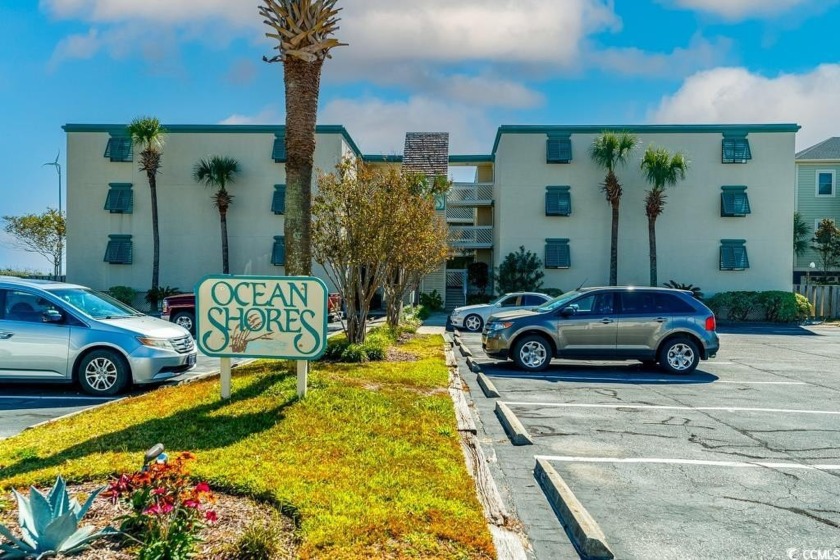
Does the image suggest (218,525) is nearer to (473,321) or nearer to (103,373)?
(103,373)

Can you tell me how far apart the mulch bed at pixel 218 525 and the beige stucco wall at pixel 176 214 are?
84.9 feet

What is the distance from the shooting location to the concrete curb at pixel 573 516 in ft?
12.6

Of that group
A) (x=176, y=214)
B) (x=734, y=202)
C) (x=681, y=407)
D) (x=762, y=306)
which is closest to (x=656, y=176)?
(x=734, y=202)

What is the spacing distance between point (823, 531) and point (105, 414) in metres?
7.33

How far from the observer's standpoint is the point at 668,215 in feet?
97.1

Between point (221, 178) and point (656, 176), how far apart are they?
20690 mm

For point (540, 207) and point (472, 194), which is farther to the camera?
point (472, 194)

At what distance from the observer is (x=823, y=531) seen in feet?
14.0

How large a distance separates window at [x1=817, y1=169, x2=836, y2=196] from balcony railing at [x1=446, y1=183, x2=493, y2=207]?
20.7m

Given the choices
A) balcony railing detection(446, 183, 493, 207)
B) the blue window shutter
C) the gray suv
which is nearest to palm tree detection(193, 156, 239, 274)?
the blue window shutter

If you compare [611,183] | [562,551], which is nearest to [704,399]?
[562,551]

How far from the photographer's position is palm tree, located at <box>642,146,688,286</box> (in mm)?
27578

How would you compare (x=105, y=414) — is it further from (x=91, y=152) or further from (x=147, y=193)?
(x=91, y=152)

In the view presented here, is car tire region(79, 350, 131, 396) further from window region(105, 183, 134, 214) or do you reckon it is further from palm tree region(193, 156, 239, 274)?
window region(105, 183, 134, 214)
